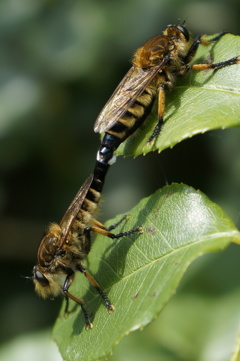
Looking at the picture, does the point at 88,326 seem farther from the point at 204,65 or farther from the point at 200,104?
the point at 204,65

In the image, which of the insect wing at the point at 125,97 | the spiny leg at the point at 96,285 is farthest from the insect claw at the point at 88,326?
the insect wing at the point at 125,97

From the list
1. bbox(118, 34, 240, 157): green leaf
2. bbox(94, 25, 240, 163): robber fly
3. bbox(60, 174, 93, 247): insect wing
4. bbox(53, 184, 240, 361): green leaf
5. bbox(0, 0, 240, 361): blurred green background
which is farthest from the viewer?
bbox(0, 0, 240, 361): blurred green background

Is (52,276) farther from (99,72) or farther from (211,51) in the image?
(99,72)

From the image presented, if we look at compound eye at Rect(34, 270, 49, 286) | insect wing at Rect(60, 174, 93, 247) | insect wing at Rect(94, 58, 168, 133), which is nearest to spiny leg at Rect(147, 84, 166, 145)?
insect wing at Rect(94, 58, 168, 133)

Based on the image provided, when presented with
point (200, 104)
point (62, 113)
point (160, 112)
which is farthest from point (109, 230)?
point (62, 113)

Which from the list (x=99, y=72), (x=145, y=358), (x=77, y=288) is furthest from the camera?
(x=99, y=72)

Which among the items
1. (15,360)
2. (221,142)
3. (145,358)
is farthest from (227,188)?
(15,360)

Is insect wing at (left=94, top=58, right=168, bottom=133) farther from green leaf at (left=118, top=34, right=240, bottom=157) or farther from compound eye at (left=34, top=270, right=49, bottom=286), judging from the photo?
compound eye at (left=34, top=270, right=49, bottom=286)
